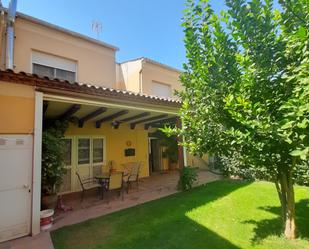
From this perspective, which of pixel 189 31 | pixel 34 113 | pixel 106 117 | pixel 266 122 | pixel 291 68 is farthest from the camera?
pixel 106 117

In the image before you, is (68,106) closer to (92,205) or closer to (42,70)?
(42,70)

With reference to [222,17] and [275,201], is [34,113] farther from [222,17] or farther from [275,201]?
[275,201]

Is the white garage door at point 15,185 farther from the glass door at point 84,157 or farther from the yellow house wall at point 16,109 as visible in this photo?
the glass door at point 84,157

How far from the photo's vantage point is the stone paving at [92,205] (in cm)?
468

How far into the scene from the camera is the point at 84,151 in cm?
1046

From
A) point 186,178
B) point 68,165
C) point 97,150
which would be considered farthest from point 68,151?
point 186,178

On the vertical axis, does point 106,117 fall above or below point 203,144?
above

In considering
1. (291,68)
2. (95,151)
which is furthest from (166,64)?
(291,68)

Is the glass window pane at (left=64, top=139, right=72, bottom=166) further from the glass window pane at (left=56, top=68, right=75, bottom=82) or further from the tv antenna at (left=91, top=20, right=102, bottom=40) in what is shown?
the tv antenna at (left=91, top=20, right=102, bottom=40)

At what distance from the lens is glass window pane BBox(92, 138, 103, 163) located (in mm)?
10781

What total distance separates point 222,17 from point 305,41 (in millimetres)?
1726

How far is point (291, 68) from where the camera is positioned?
3578mm

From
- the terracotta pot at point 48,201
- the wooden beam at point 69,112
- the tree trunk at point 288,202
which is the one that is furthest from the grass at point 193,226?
the wooden beam at point 69,112

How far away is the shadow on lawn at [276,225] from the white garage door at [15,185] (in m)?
5.20
